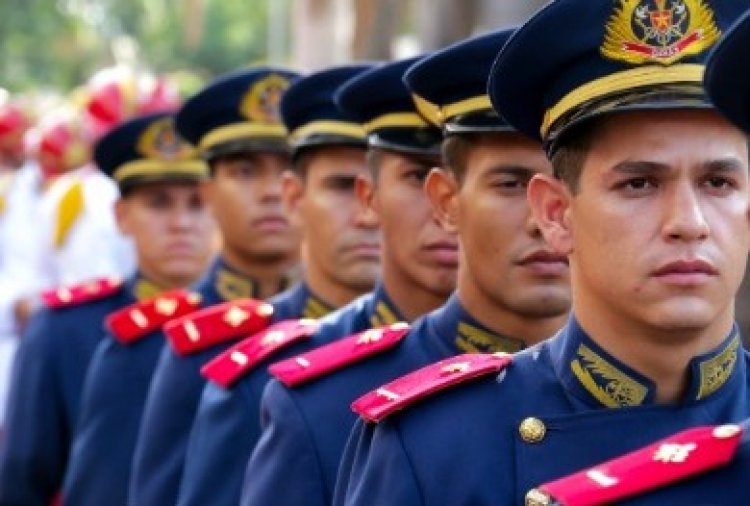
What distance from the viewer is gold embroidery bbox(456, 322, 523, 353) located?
4812 mm

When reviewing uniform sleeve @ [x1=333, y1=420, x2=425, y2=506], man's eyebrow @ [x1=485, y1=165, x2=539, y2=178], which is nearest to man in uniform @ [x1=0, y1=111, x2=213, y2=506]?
man's eyebrow @ [x1=485, y1=165, x2=539, y2=178]

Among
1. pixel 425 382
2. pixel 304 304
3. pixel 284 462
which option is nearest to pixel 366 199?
pixel 304 304

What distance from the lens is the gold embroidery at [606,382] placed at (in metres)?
3.87

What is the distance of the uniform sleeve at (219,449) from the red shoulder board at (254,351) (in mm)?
39

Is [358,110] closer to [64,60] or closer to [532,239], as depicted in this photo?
[532,239]

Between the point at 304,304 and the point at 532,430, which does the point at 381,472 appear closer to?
the point at 532,430

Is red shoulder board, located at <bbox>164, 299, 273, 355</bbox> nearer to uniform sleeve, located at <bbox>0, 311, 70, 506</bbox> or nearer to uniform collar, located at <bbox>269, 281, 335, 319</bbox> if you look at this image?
uniform collar, located at <bbox>269, 281, 335, 319</bbox>

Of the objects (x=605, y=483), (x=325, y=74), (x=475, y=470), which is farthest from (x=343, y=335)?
(x=605, y=483)

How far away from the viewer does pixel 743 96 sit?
2982 mm

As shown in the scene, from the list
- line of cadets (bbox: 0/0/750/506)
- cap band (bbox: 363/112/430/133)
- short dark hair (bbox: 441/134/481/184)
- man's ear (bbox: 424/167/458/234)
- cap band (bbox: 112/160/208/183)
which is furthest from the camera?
cap band (bbox: 112/160/208/183)

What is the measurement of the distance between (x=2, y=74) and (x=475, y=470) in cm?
3994

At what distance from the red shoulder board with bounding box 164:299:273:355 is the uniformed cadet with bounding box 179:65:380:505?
0.19ft

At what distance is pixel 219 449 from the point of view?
17.9ft

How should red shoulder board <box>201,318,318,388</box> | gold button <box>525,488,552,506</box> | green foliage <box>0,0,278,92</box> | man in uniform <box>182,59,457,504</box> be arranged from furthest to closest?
1. green foliage <box>0,0,278,92</box>
2. red shoulder board <box>201,318,318,388</box>
3. man in uniform <box>182,59,457,504</box>
4. gold button <box>525,488,552,506</box>
